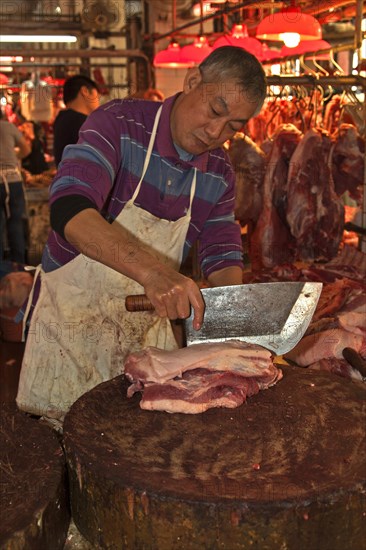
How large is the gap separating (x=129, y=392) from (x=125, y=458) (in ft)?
1.55

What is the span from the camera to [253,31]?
279 inches

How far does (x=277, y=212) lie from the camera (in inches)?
203

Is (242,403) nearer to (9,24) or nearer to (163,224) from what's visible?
(163,224)

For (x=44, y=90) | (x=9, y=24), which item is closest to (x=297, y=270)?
(x=44, y=90)

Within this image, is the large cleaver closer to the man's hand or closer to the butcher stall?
the butcher stall

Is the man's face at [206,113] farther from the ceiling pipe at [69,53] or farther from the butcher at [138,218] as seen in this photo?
the ceiling pipe at [69,53]

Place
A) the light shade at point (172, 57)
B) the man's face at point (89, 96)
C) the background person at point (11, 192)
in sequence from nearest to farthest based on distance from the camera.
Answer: the light shade at point (172, 57)
the man's face at point (89, 96)
the background person at point (11, 192)

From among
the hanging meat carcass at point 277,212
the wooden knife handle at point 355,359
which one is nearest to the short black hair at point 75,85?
the hanging meat carcass at point 277,212

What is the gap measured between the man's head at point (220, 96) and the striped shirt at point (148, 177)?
0.57 feet

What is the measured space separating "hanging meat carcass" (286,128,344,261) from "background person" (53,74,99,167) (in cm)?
287

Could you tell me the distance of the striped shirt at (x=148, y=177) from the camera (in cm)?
269

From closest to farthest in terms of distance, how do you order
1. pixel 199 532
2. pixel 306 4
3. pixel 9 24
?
1. pixel 199 532
2. pixel 306 4
3. pixel 9 24

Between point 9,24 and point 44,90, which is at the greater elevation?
point 9,24

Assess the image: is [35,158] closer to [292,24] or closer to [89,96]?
[89,96]
